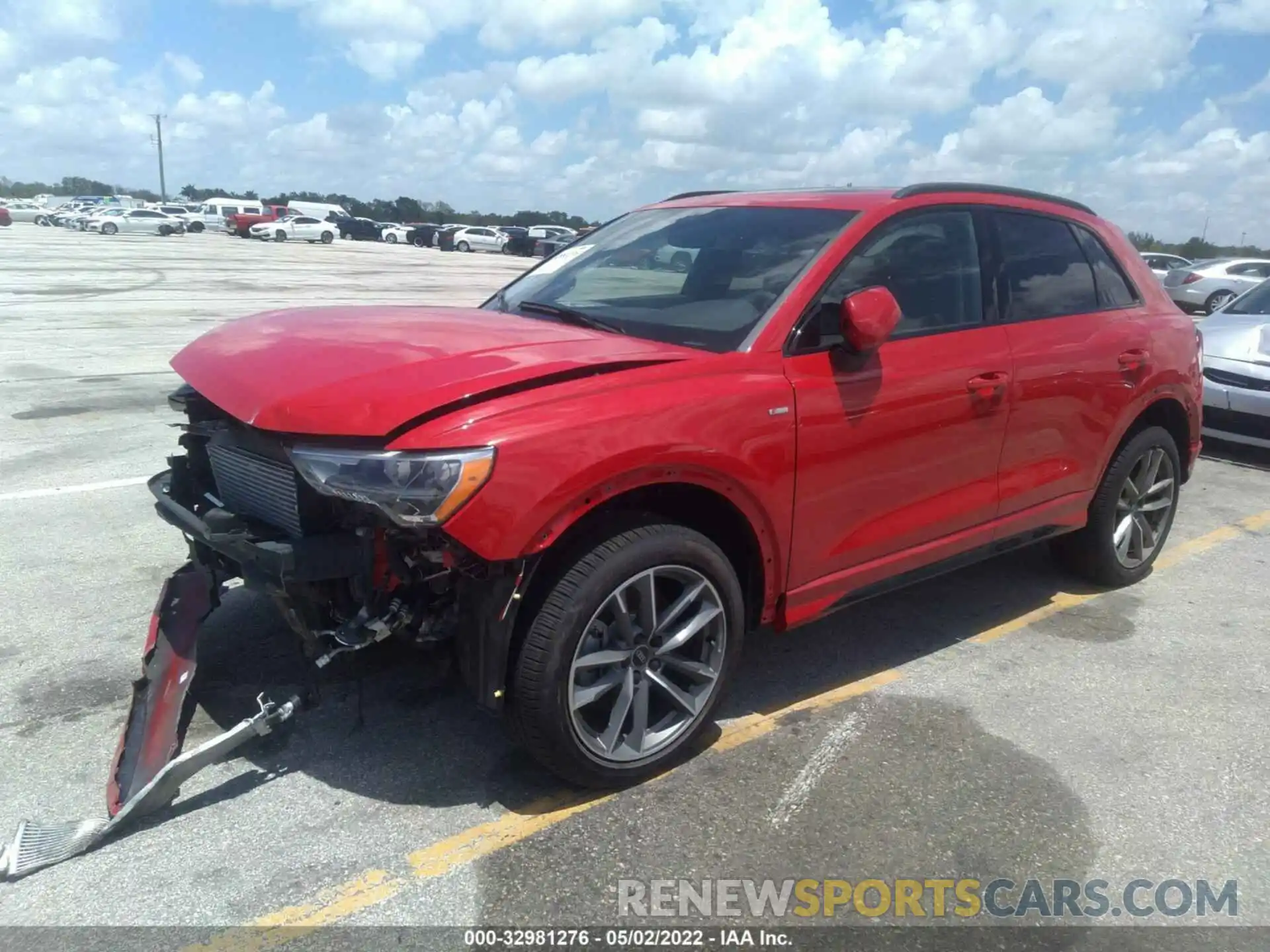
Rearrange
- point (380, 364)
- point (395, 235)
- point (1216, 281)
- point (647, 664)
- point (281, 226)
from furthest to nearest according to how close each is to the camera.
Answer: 1. point (395, 235)
2. point (281, 226)
3. point (1216, 281)
4. point (647, 664)
5. point (380, 364)

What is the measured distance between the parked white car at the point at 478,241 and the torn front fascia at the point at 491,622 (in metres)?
57.0

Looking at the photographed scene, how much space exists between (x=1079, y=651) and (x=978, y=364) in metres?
1.42

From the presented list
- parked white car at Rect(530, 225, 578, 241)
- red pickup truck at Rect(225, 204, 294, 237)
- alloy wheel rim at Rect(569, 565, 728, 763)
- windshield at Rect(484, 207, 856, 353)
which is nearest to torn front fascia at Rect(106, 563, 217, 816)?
alloy wheel rim at Rect(569, 565, 728, 763)

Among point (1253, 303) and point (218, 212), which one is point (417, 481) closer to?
point (1253, 303)

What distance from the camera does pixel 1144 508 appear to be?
5043 millimetres

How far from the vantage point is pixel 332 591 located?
2918 mm

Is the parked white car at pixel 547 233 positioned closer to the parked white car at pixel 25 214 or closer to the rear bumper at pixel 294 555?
the parked white car at pixel 25 214

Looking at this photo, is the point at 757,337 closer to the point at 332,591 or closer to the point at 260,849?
the point at 332,591

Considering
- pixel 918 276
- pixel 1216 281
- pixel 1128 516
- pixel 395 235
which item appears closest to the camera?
pixel 918 276

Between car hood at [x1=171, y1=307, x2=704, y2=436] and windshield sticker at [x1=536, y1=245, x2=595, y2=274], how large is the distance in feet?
2.60

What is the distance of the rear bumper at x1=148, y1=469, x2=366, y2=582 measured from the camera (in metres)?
2.77

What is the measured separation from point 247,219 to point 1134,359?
6188 cm

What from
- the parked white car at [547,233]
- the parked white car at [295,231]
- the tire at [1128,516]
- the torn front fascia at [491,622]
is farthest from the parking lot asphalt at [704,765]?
the parked white car at [295,231]

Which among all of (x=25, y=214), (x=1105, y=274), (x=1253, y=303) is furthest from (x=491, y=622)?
(x=25, y=214)
